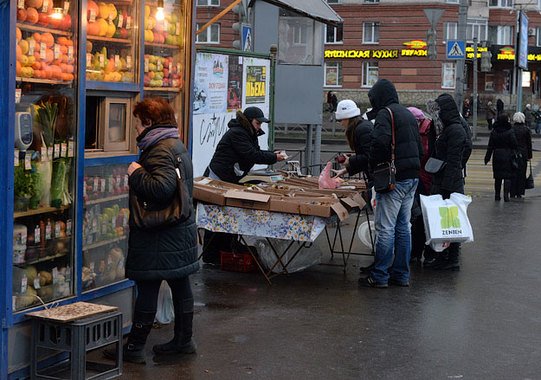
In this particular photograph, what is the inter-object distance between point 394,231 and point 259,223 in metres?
1.36

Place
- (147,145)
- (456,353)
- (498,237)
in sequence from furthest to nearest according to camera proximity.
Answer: (498,237) < (456,353) < (147,145)

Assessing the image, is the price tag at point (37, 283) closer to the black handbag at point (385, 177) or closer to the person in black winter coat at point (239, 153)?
the person in black winter coat at point (239, 153)

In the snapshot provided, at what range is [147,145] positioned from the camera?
6488mm

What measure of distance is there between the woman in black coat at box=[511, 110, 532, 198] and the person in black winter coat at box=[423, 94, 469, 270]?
7.89 meters

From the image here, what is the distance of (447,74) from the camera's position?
5294cm

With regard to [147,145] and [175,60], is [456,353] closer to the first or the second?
[147,145]

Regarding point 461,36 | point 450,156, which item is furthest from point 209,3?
point 450,156

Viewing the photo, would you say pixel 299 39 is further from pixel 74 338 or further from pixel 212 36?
pixel 212 36

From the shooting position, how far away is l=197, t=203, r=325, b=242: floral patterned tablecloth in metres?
8.80

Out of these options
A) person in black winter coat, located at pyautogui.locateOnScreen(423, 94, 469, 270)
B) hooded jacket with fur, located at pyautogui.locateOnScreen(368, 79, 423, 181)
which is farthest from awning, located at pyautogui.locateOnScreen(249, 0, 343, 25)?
hooded jacket with fur, located at pyautogui.locateOnScreen(368, 79, 423, 181)

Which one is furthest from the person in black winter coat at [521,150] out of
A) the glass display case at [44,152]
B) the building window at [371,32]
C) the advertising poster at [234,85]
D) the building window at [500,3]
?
the building window at [500,3]

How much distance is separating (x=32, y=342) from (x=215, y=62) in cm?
578

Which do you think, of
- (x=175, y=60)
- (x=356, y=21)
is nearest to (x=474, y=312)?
(x=175, y=60)

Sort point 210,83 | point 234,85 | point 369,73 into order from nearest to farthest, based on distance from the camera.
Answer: point 210,83, point 234,85, point 369,73
